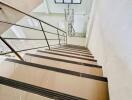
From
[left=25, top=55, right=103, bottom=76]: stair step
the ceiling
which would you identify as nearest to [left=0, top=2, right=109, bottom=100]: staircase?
[left=25, top=55, right=103, bottom=76]: stair step

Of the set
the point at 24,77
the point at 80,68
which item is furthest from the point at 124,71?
the point at 80,68

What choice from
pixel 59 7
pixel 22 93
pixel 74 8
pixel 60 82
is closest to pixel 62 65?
pixel 60 82

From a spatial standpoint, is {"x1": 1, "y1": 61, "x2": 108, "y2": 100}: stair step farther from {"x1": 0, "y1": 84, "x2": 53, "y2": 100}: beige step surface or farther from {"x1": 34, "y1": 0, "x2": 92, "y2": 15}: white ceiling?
{"x1": 34, "y1": 0, "x2": 92, "y2": 15}: white ceiling

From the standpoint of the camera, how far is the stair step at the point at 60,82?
1.20 m

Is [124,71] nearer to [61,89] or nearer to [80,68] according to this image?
[61,89]

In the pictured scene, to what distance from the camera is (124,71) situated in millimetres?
905

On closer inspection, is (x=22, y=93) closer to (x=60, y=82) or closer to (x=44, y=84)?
(x=44, y=84)

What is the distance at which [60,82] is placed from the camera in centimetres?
127

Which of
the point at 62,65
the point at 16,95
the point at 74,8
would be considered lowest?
the point at 16,95

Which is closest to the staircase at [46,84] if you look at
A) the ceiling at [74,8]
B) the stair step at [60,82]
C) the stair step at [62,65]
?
the stair step at [60,82]

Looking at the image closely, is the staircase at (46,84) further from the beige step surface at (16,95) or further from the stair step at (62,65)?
the stair step at (62,65)

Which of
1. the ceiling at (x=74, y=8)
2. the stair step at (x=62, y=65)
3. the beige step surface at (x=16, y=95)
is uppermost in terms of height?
the ceiling at (x=74, y=8)

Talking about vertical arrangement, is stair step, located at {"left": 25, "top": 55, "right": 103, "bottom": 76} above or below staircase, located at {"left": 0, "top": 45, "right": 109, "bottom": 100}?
above

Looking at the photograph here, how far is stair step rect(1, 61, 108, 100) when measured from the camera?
1.20 meters
